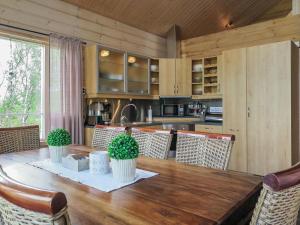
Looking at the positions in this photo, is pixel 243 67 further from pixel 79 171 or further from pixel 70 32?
pixel 79 171

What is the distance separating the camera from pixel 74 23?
362 cm

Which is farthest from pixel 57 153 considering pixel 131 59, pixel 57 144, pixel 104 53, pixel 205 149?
pixel 131 59

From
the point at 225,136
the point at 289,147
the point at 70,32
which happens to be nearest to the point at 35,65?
the point at 70,32

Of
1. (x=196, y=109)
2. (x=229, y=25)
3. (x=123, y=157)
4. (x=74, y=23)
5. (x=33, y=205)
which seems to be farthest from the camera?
(x=229, y=25)

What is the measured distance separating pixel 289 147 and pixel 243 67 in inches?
51.0

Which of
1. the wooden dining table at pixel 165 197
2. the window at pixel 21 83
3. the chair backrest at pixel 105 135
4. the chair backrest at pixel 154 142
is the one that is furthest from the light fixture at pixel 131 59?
the wooden dining table at pixel 165 197

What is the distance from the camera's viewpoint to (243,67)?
369cm

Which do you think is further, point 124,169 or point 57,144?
point 57,144

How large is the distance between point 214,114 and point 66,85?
2626 millimetres

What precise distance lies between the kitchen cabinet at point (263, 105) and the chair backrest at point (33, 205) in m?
3.42

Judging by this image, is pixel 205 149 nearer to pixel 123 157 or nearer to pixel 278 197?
pixel 123 157

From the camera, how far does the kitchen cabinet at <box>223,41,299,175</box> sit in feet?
11.0

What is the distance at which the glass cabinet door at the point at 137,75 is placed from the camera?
13.5 feet

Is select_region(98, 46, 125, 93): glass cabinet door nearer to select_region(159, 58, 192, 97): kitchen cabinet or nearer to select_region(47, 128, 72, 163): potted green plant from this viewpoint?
select_region(159, 58, 192, 97): kitchen cabinet
